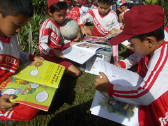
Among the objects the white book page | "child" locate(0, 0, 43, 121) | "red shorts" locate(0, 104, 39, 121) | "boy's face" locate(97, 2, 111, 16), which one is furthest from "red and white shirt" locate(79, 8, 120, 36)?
"red shorts" locate(0, 104, 39, 121)

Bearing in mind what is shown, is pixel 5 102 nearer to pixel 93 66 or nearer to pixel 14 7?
pixel 14 7

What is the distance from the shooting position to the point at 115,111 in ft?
4.20

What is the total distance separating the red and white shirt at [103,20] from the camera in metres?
3.23

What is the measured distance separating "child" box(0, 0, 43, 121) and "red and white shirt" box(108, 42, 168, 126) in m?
1.05

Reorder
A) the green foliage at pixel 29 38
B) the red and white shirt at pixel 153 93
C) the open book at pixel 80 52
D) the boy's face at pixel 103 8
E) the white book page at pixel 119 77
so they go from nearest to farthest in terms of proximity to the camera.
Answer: the red and white shirt at pixel 153 93 < the white book page at pixel 119 77 < the open book at pixel 80 52 < the green foliage at pixel 29 38 < the boy's face at pixel 103 8

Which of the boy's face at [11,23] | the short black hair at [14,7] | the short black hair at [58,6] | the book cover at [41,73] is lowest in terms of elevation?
the book cover at [41,73]

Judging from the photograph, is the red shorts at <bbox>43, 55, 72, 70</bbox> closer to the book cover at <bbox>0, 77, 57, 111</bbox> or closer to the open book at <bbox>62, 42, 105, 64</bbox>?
the open book at <bbox>62, 42, 105, 64</bbox>

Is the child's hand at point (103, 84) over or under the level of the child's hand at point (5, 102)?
over

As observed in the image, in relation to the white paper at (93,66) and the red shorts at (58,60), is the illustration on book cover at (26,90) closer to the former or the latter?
the red shorts at (58,60)

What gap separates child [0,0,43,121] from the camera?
42.7 inches

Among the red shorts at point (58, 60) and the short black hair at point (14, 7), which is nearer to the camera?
the short black hair at point (14, 7)

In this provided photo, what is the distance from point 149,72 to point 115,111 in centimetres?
54

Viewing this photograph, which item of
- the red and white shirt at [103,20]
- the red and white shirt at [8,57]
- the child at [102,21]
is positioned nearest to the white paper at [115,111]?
the red and white shirt at [8,57]

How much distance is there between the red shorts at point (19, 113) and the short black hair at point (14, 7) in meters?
1.01
